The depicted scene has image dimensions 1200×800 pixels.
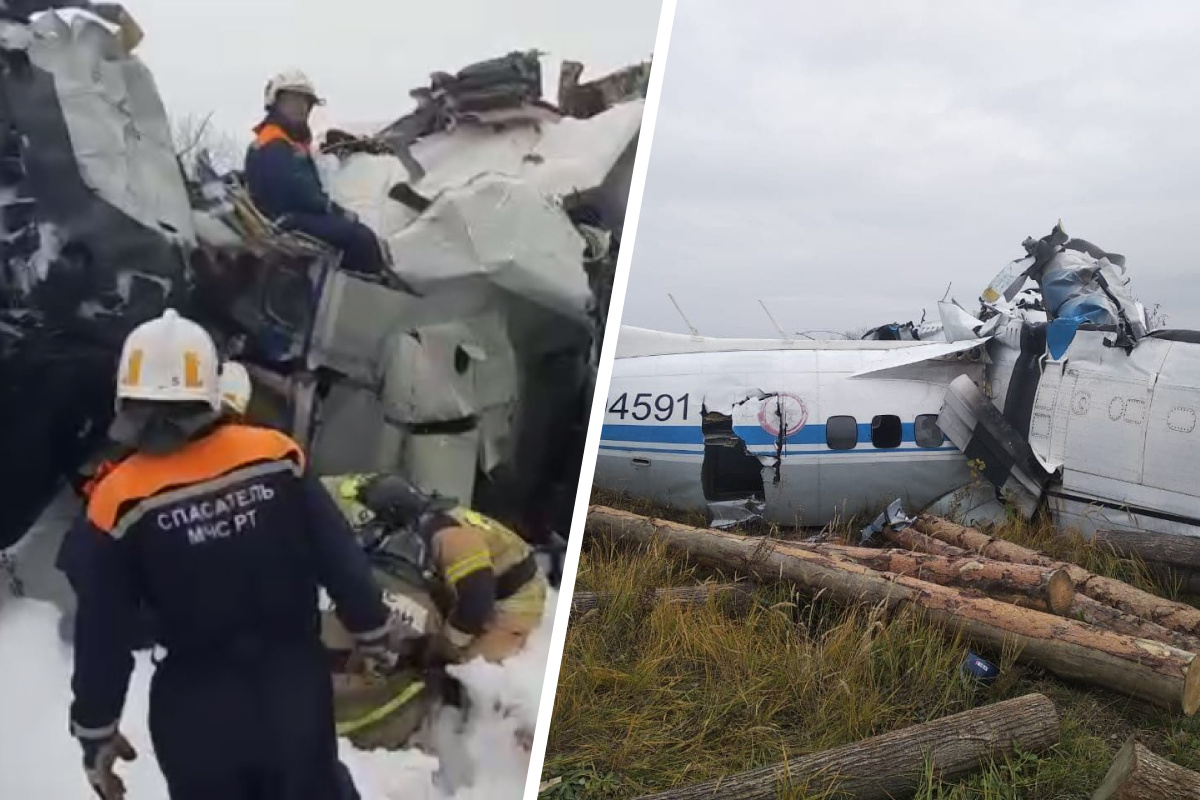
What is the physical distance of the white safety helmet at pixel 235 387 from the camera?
5.61 ft

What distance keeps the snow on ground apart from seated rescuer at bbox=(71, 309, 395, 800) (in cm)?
3

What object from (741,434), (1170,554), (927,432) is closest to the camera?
(1170,554)

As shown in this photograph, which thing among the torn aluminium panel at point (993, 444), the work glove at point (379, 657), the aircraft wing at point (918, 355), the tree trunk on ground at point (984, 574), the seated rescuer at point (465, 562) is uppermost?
the aircraft wing at point (918, 355)

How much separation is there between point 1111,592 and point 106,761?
571 cm

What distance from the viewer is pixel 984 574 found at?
17.1 ft

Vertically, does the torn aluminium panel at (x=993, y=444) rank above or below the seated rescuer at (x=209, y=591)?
below

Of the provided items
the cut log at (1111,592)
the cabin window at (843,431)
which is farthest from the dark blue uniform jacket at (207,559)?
the cabin window at (843,431)

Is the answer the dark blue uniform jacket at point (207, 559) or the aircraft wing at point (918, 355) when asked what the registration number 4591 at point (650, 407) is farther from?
the dark blue uniform jacket at point (207, 559)

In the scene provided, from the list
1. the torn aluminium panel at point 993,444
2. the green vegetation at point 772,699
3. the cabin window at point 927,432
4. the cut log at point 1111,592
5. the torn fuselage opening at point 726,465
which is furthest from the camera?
the torn fuselage opening at point 726,465

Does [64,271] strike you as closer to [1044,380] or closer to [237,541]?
[237,541]

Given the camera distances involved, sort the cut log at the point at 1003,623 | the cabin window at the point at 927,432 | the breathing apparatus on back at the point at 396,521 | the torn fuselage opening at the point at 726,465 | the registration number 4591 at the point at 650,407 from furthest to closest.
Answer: the registration number 4591 at the point at 650,407, the torn fuselage opening at the point at 726,465, the cabin window at the point at 927,432, the cut log at the point at 1003,623, the breathing apparatus on back at the point at 396,521

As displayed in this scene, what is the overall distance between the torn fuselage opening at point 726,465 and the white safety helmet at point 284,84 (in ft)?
22.6

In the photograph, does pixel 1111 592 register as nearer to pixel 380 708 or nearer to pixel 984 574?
pixel 984 574

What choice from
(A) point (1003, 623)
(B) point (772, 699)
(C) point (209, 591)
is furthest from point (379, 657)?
(A) point (1003, 623)
